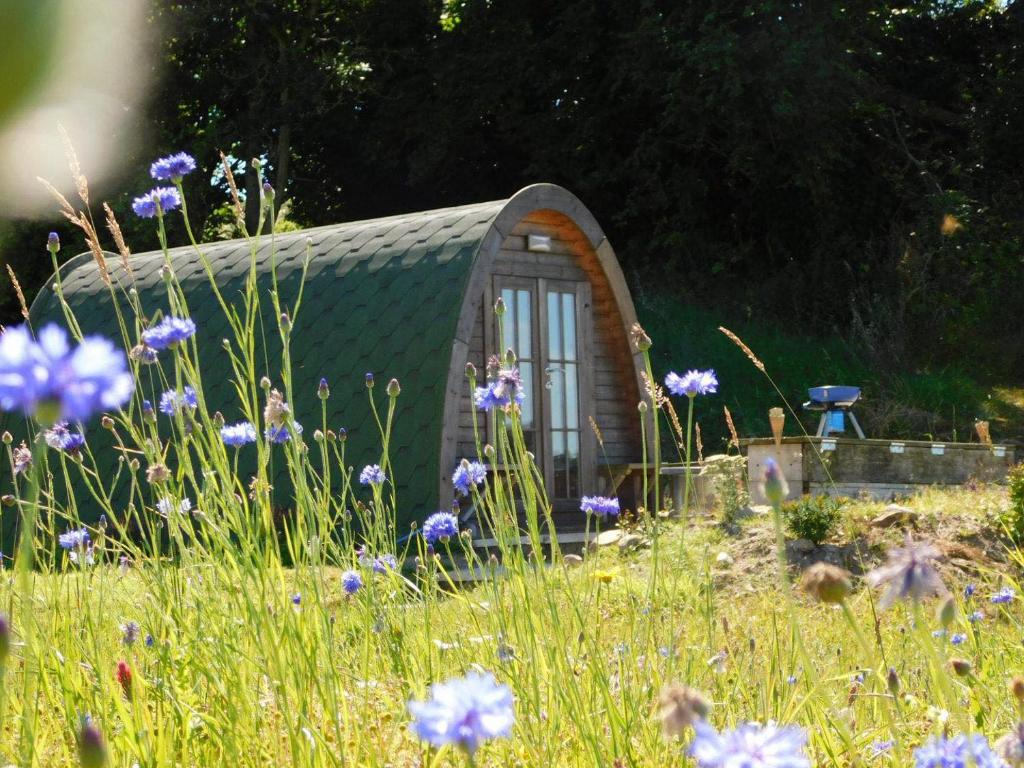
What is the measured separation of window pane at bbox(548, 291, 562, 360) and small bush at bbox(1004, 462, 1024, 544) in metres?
3.94

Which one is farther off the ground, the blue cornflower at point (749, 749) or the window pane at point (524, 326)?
the window pane at point (524, 326)

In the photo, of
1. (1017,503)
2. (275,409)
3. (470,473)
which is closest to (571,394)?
(1017,503)

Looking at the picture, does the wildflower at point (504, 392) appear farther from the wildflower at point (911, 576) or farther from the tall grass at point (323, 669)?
the wildflower at point (911, 576)

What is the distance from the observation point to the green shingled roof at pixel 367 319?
351 inches

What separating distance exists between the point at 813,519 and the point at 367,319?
372cm

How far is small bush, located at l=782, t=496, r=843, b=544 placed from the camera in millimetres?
7285

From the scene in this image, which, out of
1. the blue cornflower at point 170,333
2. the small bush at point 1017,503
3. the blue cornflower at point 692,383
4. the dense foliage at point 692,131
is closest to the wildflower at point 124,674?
the blue cornflower at point 170,333

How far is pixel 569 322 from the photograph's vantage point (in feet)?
34.2

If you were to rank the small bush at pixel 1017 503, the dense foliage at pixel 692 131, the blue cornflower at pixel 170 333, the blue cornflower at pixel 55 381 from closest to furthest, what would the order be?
the blue cornflower at pixel 55 381 → the blue cornflower at pixel 170 333 → the small bush at pixel 1017 503 → the dense foliage at pixel 692 131

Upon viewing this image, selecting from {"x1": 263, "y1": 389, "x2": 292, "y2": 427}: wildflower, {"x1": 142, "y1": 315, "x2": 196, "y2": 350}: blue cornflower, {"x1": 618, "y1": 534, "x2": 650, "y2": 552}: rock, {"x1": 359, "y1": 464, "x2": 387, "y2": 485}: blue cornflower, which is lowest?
{"x1": 618, "y1": 534, "x2": 650, "y2": 552}: rock

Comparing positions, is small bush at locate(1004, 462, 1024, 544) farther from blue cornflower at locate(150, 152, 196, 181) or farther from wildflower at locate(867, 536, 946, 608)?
wildflower at locate(867, 536, 946, 608)

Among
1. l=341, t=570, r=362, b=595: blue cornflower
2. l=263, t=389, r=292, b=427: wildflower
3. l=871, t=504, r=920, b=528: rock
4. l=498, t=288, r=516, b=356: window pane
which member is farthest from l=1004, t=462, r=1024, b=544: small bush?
l=263, t=389, r=292, b=427: wildflower

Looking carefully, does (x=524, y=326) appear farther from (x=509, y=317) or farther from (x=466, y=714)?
(x=466, y=714)

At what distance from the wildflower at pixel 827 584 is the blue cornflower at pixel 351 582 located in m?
1.72
